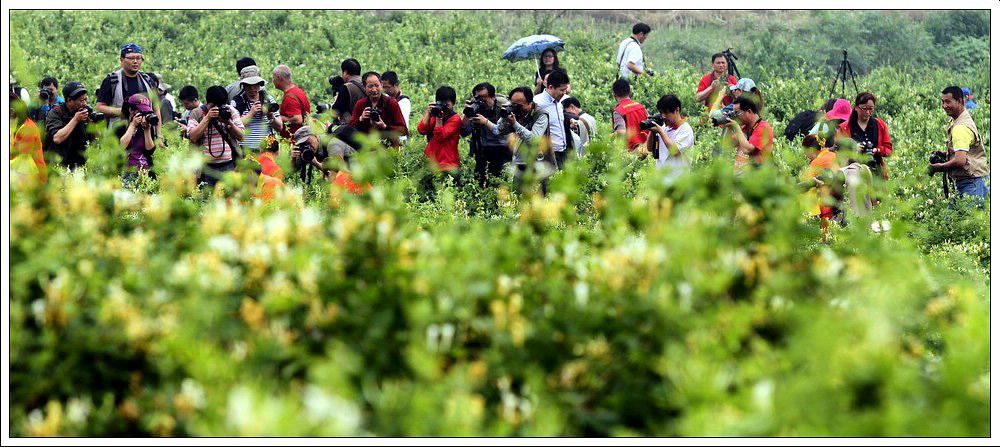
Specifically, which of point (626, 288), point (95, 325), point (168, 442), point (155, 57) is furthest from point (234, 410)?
point (155, 57)

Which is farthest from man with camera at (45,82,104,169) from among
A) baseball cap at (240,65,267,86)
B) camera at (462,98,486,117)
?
camera at (462,98,486,117)

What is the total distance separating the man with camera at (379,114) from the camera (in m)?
10.5

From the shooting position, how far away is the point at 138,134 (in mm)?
9961

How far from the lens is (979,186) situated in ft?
33.9

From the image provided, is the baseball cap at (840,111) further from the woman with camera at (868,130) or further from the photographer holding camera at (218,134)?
the photographer holding camera at (218,134)

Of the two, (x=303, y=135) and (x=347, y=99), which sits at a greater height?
(x=347, y=99)

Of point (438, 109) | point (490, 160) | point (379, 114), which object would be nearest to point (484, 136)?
point (490, 160)

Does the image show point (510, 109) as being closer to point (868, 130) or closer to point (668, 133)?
point (668, 133)

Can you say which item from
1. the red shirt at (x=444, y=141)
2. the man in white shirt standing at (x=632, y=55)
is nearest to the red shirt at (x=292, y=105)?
the red shirt at (x=444, y=141)

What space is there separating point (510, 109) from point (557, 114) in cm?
65

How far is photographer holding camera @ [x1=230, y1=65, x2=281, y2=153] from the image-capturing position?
1064cm

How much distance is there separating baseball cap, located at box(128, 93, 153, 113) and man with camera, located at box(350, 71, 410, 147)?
161 cm

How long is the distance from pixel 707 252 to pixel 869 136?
22.0 ft

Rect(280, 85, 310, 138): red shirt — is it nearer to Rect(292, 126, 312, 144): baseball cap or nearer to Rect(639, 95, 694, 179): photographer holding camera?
Rect(292, 126, 312, 144): baseball cap
